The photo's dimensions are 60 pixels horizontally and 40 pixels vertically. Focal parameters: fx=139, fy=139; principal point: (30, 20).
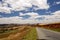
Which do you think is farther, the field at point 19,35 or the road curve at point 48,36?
the field at point 19,35

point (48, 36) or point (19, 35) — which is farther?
point (19, 35)

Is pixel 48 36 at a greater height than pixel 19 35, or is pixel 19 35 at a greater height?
pixel 48 36

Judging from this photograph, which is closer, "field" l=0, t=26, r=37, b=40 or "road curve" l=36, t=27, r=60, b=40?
"road curve" l=36, t=27, r=60, b=40
